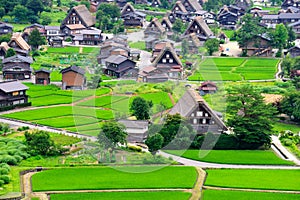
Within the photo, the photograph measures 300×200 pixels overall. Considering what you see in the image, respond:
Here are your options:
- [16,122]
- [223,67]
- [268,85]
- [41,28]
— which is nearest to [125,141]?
[16,122]

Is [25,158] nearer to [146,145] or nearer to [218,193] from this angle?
[146,145]

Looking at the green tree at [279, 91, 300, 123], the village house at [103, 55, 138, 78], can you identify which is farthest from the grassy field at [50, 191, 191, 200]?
the village house at [103, 55, 138, 78]

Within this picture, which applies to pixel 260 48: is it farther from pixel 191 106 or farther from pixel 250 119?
pixel 250 119

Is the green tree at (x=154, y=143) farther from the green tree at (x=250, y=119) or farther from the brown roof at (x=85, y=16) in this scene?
the brown roof at (x=85, y=16)

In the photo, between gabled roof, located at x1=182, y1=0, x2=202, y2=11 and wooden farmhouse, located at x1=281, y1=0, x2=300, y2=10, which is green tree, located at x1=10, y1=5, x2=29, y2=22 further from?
wooden farmhouse, located at x1=281, y1=0, x2=300, y2=10

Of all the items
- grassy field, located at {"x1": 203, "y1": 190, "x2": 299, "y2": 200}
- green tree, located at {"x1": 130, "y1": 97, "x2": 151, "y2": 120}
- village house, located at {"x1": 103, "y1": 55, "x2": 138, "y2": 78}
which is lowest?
grassy field, located at {"x1": 203, "y1": 190, "x2": 299, "y2": 200}

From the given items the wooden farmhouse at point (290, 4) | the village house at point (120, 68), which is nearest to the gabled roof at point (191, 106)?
the village house at point (120, 68)

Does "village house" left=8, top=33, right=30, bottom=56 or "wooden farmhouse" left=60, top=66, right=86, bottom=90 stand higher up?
"village house" left=8, top=33, right=30, bottom=56
